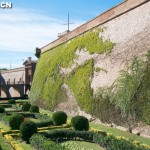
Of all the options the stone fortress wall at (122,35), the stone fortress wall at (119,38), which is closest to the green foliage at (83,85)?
the stone fortress wall at (119,38)

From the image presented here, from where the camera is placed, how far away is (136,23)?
18.5 m

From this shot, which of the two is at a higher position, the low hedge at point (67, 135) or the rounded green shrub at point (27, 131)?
the rounded green shrub at point (27, 131)

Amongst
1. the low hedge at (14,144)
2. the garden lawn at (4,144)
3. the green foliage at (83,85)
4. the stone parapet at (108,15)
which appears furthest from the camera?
the green foliage at (83,85)

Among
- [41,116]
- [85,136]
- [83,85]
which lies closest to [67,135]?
[85,136]

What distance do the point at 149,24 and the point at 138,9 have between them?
2.10 metres

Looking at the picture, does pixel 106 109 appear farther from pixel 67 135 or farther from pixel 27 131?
pixel 27 131

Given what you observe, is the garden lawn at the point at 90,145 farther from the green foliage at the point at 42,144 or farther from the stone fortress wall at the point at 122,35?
the stone fortress wall at the point at 122,35

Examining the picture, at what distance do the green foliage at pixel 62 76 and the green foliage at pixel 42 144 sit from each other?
7739 millimetres

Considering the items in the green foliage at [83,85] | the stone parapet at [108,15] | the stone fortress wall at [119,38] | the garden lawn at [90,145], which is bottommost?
the garden lawn at [90,145]

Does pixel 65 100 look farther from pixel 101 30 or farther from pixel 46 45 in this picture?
pixel 46 45

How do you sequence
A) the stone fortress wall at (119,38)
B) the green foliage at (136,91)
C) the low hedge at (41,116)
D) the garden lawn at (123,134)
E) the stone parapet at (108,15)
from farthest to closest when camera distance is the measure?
the low hedge at (41,116)
the stone parapet at (108,15)
the stone fortress wall at (119,38)
the green foliage at (136,91)
the garden lawn at (123,134)

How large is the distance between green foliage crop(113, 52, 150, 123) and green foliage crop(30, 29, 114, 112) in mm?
4494

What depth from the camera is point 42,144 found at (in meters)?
12.4

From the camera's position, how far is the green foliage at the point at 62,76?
22062 mm
